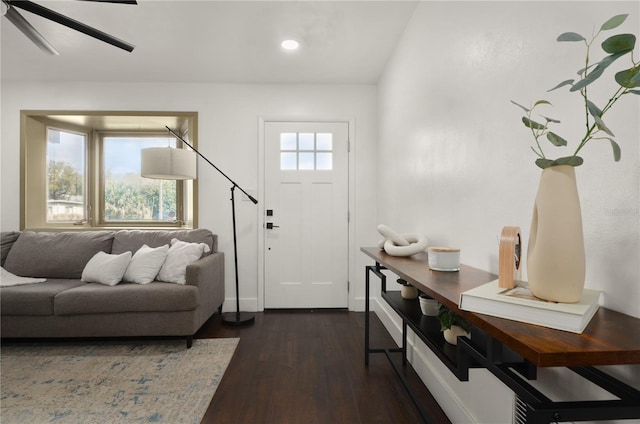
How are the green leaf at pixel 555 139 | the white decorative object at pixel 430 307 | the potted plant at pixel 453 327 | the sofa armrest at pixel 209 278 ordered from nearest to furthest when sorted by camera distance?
1. the green leaf at pixel 555 139
2. the potted plant at pixel 453 327
3. the white decorative object at pixel 430 307
4. the sofa armrest at pixel 209 278

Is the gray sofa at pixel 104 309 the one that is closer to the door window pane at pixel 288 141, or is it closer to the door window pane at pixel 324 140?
the door window pane at pixel 288 141

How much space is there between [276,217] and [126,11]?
7.33 ft

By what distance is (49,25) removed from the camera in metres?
2.68

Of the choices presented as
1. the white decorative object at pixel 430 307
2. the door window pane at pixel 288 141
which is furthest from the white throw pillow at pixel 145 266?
the white decorative object at pixel 430 307

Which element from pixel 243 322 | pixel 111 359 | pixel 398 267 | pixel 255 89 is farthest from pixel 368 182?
pixel 111 359

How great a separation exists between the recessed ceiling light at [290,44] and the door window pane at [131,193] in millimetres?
2333

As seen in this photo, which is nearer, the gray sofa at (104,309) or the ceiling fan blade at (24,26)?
the ceiling fan blade at (24,26)

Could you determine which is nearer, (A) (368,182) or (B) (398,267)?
(B) (398,267)

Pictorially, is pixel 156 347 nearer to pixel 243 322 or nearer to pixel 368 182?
pixel 243 322

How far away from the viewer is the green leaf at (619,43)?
0.60 meters

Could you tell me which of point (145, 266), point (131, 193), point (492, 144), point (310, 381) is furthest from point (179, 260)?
point (492, 144)

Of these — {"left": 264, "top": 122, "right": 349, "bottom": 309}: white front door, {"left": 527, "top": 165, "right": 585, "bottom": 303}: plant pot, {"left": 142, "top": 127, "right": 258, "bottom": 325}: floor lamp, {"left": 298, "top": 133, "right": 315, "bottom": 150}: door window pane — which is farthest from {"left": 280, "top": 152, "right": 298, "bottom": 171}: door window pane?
{"left": 527, "top": 165, "right": 585, "bottom": 303}: plant pot

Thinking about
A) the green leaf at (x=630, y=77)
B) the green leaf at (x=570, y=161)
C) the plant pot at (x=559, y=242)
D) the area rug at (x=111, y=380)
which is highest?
the green leaf at (x=630, y=77)

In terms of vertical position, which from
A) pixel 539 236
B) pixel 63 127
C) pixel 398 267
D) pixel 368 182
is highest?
pixel 63 127
